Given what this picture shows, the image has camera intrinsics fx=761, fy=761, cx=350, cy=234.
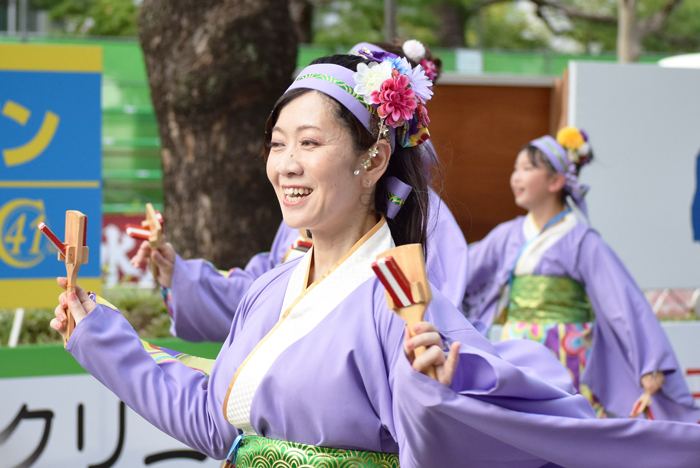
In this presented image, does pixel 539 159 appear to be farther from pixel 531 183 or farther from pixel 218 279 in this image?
pixel 218 279

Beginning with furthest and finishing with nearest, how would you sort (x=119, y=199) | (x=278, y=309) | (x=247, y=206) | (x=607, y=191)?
(x=119, y=199), (x=607, y=191), (x=247, y=206), (x=278, y=309)

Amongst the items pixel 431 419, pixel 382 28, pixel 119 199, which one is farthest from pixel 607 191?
pixel 382 28

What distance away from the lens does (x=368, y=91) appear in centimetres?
151

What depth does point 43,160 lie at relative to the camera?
3.42 meters

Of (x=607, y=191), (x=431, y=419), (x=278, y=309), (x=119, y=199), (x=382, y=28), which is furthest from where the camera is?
(x=382, y=28)

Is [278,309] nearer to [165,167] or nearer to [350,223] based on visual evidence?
[350,223]

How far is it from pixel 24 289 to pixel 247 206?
45.3 inches

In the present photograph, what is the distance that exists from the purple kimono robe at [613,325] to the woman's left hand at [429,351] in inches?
109

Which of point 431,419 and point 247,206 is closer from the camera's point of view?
point 431,419

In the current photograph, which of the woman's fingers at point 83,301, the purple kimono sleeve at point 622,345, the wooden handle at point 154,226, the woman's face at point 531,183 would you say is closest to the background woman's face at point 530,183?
the woman's face at point 531,183

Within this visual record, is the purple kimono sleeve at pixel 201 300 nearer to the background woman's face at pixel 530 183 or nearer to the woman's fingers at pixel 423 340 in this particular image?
the woman's fingers at pixel 423 340

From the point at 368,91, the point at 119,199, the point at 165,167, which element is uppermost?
the point at 368,91

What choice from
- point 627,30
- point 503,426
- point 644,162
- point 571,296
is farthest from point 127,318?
point 627,30

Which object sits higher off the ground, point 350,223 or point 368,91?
point 368,91
